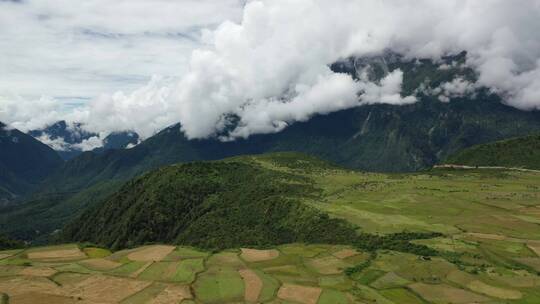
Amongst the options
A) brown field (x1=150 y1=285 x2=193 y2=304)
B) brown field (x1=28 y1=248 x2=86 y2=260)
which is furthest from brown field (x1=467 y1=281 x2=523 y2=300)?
brown field (x1=28 y1=248 x2=86 y2=260)

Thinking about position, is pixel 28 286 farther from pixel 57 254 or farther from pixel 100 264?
pixel 57 254

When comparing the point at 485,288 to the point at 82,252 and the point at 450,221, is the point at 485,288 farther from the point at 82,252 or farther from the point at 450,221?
the point at 82,252

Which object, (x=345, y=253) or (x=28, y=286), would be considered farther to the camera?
(x=345, y=253)

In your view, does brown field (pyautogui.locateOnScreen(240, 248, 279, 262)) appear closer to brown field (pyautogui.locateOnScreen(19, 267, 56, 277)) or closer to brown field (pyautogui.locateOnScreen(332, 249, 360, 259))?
brown field (pyautogui.locateOnScreen(332, 249, 360, 259))

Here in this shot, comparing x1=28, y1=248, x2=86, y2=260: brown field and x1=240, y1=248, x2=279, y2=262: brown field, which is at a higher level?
x1=28, y1=248, x2=86, y2=260: brown field

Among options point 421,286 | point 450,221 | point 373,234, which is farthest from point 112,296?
point 450,221

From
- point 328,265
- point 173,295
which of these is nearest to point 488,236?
point 328,265
